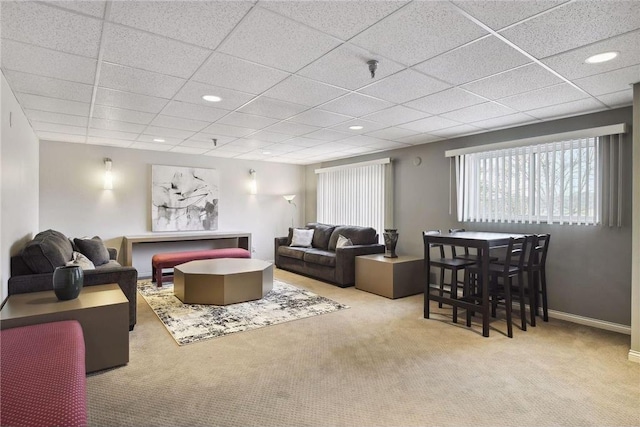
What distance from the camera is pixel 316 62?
95.7 inches

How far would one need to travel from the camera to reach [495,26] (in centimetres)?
195

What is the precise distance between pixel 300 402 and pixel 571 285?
131 inches

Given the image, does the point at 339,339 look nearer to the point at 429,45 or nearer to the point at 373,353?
the point at 373,353

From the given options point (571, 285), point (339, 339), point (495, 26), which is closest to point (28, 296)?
point (339, 339)

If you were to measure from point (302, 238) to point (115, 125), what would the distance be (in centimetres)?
363

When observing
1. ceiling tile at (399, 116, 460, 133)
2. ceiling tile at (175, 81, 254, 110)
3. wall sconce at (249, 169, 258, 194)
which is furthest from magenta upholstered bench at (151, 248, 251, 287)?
ceiling tile at (399, 116, 460, 133)

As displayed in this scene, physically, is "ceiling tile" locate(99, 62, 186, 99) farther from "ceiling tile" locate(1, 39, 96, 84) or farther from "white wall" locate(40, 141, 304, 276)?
"white wall" locate(40, 141, 304, 276)

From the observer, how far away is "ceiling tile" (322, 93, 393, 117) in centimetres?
321

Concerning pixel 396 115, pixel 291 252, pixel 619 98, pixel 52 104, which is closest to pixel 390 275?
pixel 396 115

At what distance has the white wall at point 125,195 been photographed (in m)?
5.41

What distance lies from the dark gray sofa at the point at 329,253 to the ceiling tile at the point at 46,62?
383 cm

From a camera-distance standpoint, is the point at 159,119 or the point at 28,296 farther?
the point at 159,119

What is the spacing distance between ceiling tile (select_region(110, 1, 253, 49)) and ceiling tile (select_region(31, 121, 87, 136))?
3.24 meters

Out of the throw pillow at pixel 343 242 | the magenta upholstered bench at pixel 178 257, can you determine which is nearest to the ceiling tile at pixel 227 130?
the magenta upholstered bench at pixel 178 257
